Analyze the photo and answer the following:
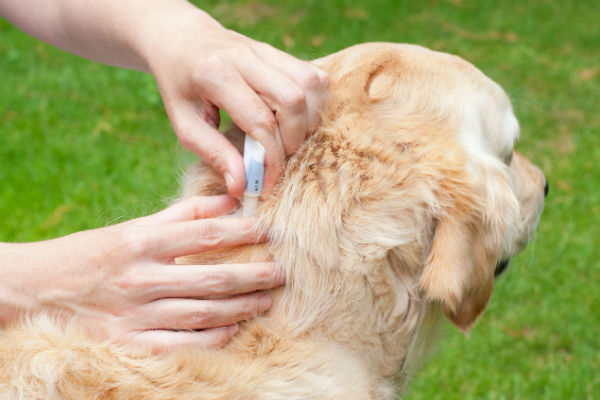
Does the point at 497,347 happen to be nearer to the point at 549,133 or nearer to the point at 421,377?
the point at 421,377

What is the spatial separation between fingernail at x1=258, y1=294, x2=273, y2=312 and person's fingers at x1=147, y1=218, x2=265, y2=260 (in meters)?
0.17

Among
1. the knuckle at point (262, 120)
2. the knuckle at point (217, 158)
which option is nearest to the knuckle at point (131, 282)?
the knuckle at point (217, 158)

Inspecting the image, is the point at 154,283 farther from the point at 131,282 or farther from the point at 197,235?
the point at 197,235

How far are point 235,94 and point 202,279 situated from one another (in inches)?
20.0

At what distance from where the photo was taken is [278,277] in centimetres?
194

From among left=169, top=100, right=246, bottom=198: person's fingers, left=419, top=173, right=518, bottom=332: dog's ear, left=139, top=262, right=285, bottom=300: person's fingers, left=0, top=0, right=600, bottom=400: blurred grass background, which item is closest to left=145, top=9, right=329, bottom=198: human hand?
left=169, top=100, right=246, bottom=198: person's fingers

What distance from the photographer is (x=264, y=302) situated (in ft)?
6.42

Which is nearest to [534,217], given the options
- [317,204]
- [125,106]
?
[317,204]

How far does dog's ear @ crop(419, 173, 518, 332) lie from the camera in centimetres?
192

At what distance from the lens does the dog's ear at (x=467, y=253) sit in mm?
1917

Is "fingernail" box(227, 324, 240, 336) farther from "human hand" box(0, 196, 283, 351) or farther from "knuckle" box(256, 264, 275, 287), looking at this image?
"knuckle" box(256, 264, 275, 287)

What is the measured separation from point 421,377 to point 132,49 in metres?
2.51

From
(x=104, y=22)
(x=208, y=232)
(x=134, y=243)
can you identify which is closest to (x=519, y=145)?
(x=104, y=22)

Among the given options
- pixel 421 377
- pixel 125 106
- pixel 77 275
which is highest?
pixel 77 275
